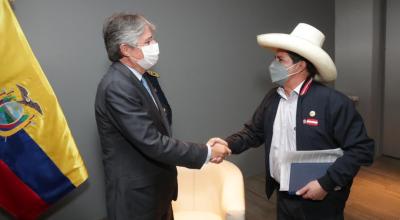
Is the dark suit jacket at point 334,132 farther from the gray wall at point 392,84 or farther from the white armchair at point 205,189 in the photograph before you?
the gray wall at point 392,84

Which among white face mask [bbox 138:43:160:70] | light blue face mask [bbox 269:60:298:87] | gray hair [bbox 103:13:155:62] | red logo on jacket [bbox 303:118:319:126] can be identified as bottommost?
red logo on jacket [bbox 303:118:319:126]

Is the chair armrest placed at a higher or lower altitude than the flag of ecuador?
lower

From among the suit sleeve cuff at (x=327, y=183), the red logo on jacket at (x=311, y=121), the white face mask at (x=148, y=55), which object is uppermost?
the white face mask at (x=148, y=55)

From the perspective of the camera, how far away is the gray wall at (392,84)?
3.48m

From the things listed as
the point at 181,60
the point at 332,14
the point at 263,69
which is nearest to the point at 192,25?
the point at 181,60

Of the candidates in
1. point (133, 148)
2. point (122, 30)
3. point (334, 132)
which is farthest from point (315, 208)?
point (122, 30)

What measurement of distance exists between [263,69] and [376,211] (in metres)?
1.59

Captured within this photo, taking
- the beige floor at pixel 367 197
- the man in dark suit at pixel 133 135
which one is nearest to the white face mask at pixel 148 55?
the man in dark suit at pixel 133 135

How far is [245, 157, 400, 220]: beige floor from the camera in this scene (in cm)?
265

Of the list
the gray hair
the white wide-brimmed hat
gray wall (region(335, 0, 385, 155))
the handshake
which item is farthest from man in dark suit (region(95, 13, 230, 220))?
gray wall (region(335, 0, 385, 155))

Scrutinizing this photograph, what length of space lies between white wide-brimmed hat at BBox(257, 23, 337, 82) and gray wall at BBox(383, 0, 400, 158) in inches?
93.4

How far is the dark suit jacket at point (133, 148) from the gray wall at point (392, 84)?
9.68 ft

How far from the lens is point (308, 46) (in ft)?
5.00

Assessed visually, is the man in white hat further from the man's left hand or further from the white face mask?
the white face mask
